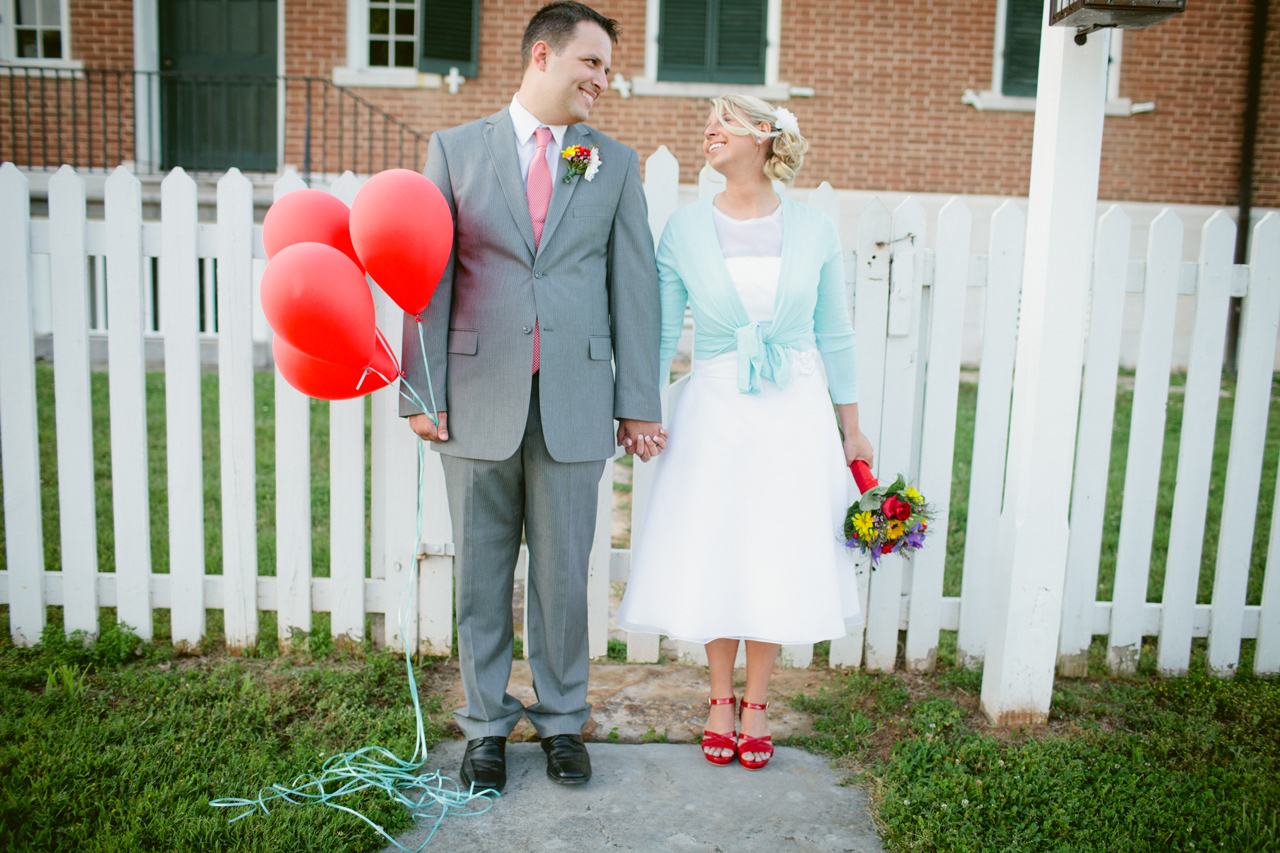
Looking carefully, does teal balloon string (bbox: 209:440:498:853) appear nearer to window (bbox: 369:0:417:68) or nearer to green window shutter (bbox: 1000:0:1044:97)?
window (bbox: 369:0:417:68)

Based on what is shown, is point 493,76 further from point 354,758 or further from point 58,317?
point 354,758

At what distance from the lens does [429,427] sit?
249 cm

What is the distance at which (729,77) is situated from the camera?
9.14m

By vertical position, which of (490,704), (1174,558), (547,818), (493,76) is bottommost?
(547,818)

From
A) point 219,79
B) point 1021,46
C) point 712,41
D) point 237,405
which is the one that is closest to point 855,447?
point 237,405

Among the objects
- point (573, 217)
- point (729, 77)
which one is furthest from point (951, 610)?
point (729, 77)

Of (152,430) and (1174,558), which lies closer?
(1174,558)

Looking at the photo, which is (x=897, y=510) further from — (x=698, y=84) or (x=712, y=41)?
(x=712, y=41)

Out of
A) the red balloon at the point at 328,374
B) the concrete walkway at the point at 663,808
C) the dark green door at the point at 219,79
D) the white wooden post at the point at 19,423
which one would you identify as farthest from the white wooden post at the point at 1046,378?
the dark green door at the point at 219,79

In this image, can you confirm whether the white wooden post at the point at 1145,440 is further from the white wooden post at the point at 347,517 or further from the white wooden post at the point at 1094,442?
the white wooden post at the point at 347,517

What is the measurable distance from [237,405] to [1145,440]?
130 inches

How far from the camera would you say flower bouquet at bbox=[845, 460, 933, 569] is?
261 cm

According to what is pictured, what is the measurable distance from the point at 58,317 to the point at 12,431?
0.47 metres

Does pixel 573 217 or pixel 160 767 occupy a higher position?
pixel 573 217
